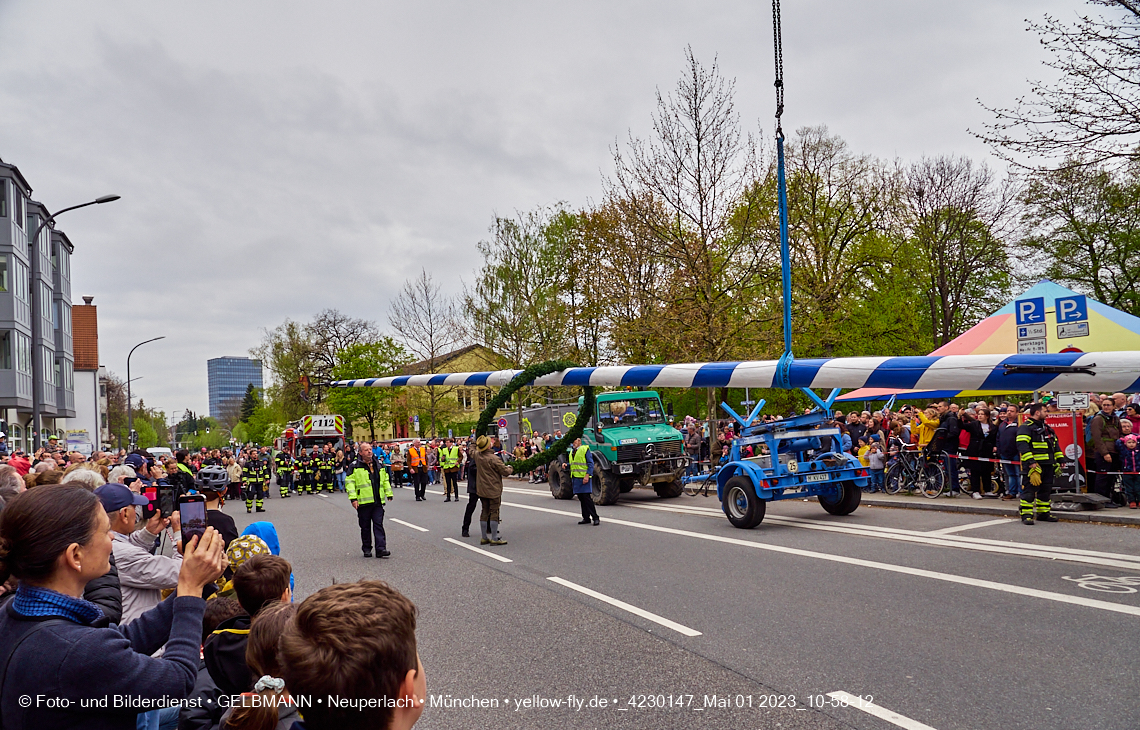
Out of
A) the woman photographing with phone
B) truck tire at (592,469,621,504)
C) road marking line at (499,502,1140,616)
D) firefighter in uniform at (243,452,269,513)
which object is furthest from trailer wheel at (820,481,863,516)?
firefighter in uniform at (243,452,269,513)

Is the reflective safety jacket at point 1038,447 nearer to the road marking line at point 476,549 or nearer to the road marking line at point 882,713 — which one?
the road marking line at point 476,549

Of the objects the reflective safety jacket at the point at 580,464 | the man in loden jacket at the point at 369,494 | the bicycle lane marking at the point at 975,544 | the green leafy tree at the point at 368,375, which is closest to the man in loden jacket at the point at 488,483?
the man in loden jacket at the point at 369,494

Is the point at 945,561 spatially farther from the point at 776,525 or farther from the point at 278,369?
the point at 278,369

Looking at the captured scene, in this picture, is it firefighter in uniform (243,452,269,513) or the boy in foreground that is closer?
the boy in foreground

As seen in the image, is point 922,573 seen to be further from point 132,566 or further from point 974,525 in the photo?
point 132,566

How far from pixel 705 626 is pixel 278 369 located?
61.7 metres

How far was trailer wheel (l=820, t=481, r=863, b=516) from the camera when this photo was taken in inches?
546

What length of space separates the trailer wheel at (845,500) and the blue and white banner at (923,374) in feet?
19.2

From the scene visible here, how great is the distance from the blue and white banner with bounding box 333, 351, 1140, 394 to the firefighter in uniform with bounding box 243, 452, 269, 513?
16.7 m

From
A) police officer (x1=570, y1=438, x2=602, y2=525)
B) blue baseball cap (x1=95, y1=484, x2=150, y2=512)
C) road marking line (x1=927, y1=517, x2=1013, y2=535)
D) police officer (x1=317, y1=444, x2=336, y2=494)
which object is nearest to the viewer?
blue baseball cap (x1=95, y1=484, x2=150, y2=512)

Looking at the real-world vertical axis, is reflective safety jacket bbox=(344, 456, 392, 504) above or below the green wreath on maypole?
below

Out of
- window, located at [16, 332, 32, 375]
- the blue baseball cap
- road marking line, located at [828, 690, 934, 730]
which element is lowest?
road marking line, located at [828, 690, 934, 730]

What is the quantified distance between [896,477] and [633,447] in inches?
228

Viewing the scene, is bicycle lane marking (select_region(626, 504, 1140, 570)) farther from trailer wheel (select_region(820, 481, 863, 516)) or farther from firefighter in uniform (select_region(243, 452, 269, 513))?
firefighter in uniform (select_region(243, 452, 269, 513))
